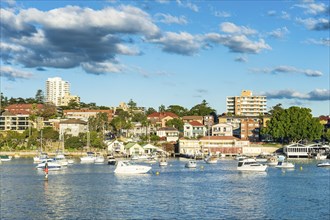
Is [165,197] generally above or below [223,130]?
below

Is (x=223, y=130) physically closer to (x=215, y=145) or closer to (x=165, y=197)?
(x=215, y=145)

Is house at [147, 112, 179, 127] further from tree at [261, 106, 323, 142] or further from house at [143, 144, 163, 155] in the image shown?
tree at [261, 106, 323, 142]

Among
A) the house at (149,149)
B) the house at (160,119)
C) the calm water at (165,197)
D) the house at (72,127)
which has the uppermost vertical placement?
the house at (160,119)

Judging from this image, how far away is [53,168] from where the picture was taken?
314 feet

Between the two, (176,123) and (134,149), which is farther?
(176,123)

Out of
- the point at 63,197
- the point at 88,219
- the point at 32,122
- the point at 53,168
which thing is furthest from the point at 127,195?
the point at 32,122

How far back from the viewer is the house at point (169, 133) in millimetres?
166625

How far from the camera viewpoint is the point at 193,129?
174 metres

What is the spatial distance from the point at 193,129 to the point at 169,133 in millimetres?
9366

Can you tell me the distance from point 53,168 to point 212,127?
8214cm

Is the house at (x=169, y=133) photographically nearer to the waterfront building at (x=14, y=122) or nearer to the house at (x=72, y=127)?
the house at (x=72, y=127)

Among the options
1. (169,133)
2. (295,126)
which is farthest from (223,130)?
(295,126)

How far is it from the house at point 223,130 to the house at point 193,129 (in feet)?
21.6

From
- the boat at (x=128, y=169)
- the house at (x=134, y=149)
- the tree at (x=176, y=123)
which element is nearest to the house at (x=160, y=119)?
the tree at (x=176, y=123)
